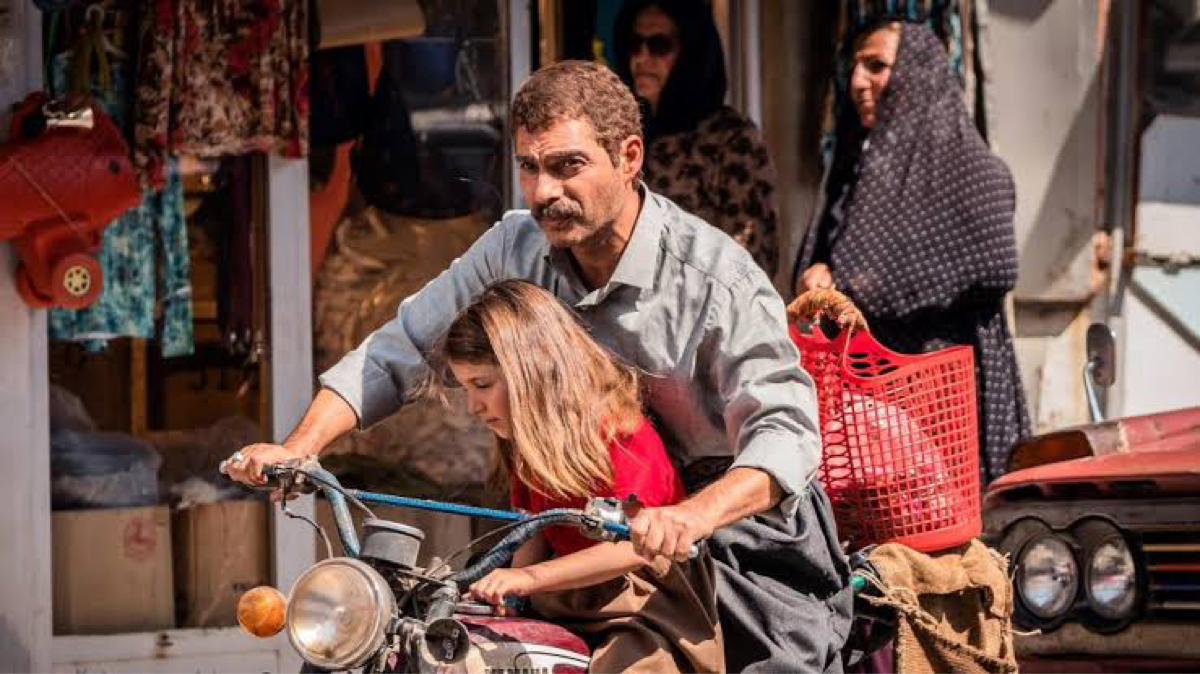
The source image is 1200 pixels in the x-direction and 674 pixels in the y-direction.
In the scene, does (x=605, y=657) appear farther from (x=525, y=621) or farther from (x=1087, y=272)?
(x=1087, y=272)

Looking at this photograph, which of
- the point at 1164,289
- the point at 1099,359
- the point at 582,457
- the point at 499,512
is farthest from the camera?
the point at 1164,289

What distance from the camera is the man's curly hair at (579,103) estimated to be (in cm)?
379

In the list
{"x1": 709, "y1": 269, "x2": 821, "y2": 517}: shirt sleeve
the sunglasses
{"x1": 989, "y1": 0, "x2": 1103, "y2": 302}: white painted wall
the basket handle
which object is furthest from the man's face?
{"x1": 989, "y1": 0, "x2": 1103, "y2": 302}: white painted wall

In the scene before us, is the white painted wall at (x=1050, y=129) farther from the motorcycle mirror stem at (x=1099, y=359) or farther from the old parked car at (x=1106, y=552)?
the old parked car at (x=1106, y=552)

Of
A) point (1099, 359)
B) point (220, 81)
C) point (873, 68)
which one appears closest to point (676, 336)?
point (1099, 359)

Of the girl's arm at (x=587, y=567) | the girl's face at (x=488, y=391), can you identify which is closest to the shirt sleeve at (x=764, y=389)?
the girl's arm at (x=587, y=567)

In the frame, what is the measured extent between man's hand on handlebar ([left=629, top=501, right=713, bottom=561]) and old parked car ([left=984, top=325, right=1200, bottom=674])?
6.94ft

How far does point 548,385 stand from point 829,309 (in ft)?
3.69

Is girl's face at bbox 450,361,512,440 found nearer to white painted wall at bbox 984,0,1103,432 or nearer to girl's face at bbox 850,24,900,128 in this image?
girl's face at bbox 850,24,900,128

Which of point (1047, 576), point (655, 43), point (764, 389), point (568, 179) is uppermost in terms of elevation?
point (655, 43)

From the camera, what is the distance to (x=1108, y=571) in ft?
17.3

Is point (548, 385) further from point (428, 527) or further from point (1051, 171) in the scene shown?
point (1051, 171)

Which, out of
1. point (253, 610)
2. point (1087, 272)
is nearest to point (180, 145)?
point (253, 610)

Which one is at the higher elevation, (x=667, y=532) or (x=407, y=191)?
(x=407, y=191)
